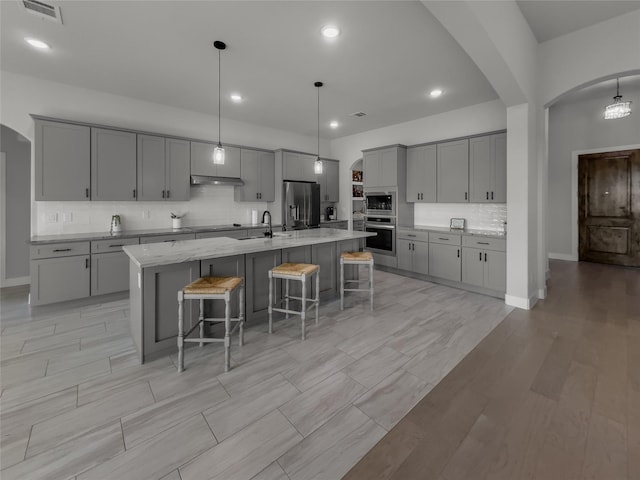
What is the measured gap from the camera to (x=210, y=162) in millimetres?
5324

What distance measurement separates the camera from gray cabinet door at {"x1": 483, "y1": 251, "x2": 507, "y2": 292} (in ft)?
13.8

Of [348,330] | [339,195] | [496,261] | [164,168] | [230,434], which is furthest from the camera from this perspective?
[339,195]

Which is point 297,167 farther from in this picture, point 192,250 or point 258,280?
point 192,250

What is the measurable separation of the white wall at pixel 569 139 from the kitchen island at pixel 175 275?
649cm

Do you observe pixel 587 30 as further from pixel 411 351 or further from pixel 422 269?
pixel 411 351

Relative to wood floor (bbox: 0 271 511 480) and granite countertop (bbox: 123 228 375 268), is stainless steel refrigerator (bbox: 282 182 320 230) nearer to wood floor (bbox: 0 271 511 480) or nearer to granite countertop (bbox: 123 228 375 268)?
granite countertop (bbox: 123 228 375 268)

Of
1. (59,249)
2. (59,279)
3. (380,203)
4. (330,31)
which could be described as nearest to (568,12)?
(330,31)

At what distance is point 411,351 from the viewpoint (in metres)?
2.69

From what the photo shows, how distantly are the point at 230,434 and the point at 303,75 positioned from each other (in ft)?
13.1

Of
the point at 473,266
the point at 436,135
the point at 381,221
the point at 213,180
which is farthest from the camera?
the point at 381,221

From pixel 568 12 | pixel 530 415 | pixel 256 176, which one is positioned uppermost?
pixel 568 12

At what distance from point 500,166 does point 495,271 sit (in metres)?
1.63

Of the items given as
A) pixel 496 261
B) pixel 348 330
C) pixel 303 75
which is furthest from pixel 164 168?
pixel 496 261

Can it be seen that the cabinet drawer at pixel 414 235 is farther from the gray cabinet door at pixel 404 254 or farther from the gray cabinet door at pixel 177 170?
the gray cabinet door at pixel 177 170
